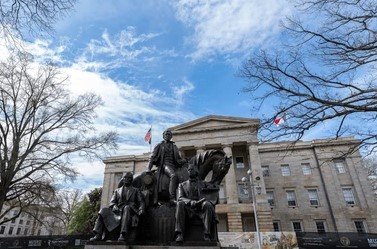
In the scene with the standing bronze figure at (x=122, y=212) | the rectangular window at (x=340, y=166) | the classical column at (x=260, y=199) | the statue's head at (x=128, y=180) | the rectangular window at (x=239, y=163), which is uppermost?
the rectangular window at (x=239, y=163)

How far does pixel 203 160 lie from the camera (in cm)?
665

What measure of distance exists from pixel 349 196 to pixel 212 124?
21.0 metres

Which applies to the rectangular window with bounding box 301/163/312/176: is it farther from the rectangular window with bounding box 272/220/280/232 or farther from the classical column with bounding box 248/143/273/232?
the classical column with bounding box 248/143/273/232

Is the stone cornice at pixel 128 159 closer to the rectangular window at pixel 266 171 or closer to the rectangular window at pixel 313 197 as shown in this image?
the rectangular window at pixel 266 171

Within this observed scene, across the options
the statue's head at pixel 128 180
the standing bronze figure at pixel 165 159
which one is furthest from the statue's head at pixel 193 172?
the statue's head at pixel 128 180

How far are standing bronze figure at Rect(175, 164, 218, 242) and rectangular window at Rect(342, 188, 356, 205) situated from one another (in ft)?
122

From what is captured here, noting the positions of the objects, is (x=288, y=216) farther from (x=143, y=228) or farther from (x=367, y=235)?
(x=143, y=228)

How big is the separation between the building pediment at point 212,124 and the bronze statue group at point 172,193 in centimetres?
3097

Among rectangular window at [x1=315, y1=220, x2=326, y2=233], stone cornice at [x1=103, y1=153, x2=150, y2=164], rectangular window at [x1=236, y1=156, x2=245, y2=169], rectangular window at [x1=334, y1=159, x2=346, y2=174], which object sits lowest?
rectangular window at [x1=315, y1=220, x2=326, y2=233]

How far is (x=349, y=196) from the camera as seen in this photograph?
35812 mm

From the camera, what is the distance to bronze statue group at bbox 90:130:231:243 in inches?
213

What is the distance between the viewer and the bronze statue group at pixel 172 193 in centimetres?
542

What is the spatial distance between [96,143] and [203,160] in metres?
14.1

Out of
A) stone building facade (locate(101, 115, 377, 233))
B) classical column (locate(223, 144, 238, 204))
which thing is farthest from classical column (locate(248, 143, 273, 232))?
classical column (locate(223, 144, 238, 204))
